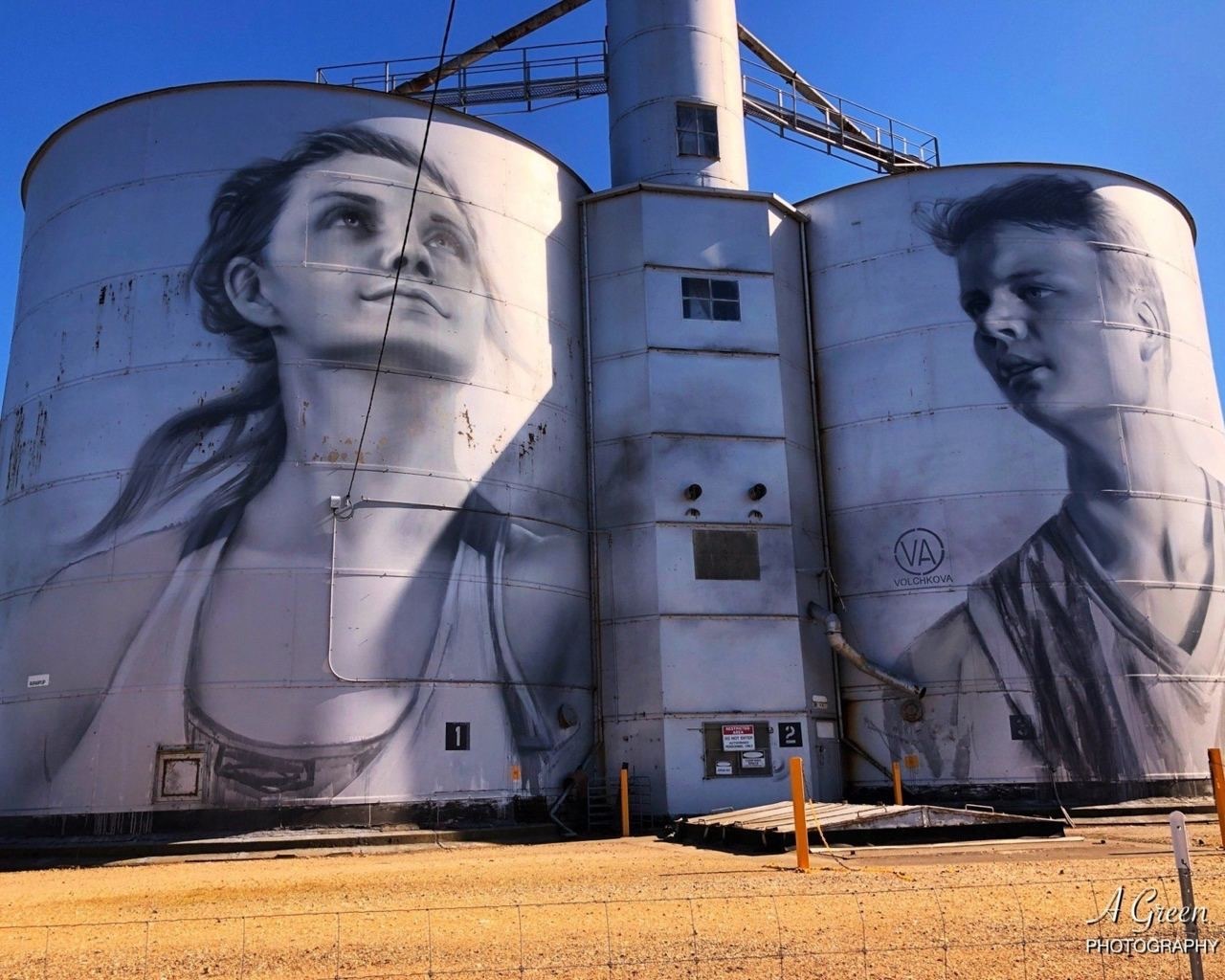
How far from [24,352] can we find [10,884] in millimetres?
11827

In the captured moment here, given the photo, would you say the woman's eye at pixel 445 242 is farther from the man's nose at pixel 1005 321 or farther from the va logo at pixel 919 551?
the man's nose at pixel 1005 321

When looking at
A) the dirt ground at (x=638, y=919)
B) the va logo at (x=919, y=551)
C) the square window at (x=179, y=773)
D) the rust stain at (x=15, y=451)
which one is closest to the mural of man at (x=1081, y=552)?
the va logo at (x=919, y=551)

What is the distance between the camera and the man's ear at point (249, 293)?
2233cm

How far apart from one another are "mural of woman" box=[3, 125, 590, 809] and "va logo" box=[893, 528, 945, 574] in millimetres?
7711

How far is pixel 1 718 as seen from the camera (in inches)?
850

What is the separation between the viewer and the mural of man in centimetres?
2441

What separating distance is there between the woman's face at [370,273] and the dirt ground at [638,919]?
1022cm

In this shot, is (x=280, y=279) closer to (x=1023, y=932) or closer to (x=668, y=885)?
(x=668, y=885)

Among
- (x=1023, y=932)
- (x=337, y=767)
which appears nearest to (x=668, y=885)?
(x=1023, y=932)

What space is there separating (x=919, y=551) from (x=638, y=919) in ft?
53.4

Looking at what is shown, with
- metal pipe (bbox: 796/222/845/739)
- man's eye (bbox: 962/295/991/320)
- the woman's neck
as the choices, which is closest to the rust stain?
the woman's neck

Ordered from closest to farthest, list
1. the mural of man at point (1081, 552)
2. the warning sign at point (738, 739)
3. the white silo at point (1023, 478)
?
the warning sign at point (738, 739), the mural of man at point (1081, 552), the white silo at point (1023, 478)

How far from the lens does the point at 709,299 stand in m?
26.7

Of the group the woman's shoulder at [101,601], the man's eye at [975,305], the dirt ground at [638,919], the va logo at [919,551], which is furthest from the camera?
the man's eye at [975,305]
